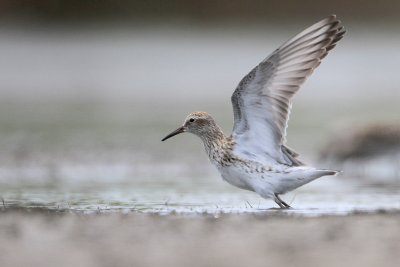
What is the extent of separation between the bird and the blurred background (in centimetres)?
49

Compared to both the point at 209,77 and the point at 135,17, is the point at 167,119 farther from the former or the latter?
the point at 135,17

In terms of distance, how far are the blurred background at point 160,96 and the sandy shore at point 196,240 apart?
3.32 feet

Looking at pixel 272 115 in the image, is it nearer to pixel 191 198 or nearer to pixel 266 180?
pixel 266 180

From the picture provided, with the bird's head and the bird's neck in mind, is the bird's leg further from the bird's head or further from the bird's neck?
the bird's head

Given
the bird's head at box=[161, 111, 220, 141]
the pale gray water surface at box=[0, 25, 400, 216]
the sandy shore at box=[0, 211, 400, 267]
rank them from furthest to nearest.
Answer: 1. the pale gray water surface at box=[0, 25, 400, 216]
2. the bird's head at box=[161, 111, 220, 141]
3. the sandy shore at box=[0, 211, 400, 267]

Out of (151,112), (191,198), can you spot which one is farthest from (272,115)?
(151,112)

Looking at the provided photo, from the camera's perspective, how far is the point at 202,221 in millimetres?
8148

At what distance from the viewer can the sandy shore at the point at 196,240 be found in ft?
21.5

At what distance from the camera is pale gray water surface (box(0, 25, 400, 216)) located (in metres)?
10.1

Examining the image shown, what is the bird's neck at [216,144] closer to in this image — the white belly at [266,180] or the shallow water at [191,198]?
the white belly at [266,180]

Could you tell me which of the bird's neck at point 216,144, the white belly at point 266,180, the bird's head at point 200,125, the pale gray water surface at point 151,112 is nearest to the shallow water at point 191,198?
the pale gray water surface at point 151,112

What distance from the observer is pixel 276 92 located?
899cm

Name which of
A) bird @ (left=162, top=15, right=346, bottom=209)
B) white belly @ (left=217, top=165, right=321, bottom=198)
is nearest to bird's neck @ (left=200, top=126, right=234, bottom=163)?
bird @ (left=162, top=15, right=346, bottom=209)

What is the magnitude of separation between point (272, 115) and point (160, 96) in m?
12.9
